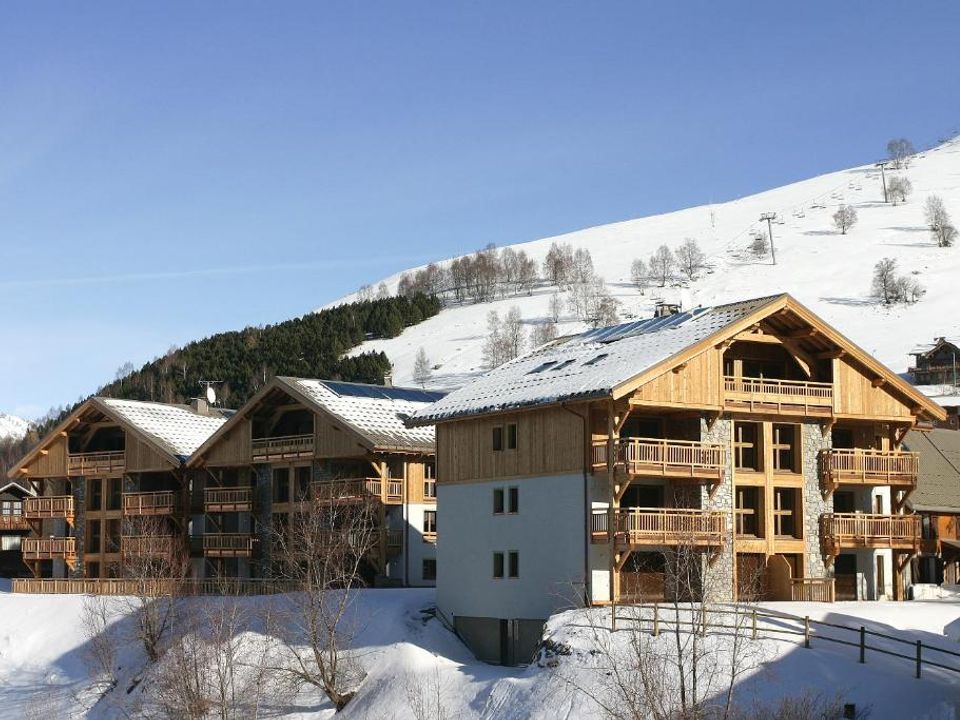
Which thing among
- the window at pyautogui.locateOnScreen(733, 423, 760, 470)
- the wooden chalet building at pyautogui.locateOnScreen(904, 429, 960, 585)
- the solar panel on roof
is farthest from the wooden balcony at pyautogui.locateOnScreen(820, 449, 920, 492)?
the solar panel on roof

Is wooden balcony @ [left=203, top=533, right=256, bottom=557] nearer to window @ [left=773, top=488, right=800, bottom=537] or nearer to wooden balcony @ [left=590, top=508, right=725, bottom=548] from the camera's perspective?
wooden balcony @ [left=590, top=508, right=725, bottom=548]

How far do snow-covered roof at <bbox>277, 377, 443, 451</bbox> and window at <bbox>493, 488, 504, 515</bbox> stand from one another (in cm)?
993

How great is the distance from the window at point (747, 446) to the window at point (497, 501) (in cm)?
A: 916

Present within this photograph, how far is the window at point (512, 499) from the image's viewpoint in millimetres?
54469

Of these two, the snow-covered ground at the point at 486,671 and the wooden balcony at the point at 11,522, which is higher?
the wooden balcony at the point at 11,522

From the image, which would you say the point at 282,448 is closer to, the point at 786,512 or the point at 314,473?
the point at 314,473

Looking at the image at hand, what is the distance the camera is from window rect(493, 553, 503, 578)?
54688mm

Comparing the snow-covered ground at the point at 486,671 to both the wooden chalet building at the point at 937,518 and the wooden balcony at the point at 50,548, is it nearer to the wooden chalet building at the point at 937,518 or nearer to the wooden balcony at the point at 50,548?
the wooden chalet building at the point at 937,518

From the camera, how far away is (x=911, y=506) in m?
64.4

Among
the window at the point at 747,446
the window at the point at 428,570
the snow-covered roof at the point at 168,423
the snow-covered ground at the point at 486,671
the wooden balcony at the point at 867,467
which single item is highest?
the snow-covered roof at the point at 168,423

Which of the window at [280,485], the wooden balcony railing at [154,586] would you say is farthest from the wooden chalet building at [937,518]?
the window at [280,485]

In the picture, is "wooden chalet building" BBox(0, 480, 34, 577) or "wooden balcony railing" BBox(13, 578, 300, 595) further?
"wooden chalet building" BBox(0, 480, 34, 577)

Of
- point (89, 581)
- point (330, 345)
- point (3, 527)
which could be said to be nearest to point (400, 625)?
point (89, 581)

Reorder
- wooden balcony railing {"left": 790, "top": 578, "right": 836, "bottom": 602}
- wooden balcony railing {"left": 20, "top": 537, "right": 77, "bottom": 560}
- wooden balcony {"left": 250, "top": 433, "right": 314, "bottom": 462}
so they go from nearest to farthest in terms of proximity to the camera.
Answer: wooden balcony railing {"left": 790, "top": 578, "right": 836, "bottom": 602} → wooden balcony {"left": 250, "top": 433, "right": 314, "bottom": 462} → wooden balcony railing {"left": 20, "top": 537, "right": 77, "bottom": 560}
